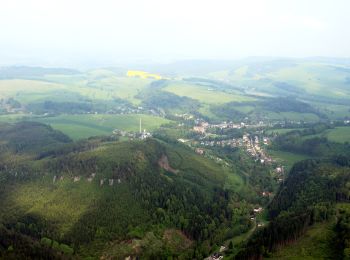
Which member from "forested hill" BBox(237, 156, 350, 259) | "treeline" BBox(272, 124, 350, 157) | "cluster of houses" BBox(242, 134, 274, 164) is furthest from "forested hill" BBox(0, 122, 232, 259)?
"treeline" BBox(272, 124, 350, 157)

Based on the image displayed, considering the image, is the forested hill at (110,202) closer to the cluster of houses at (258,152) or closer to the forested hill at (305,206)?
the forested hill at (305,206)

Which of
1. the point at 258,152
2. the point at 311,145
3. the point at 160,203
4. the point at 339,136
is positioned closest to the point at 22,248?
the point at 160,203

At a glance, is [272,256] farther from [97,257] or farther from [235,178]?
[235,178]

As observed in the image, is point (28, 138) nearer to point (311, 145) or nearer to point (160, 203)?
point (160, 203)

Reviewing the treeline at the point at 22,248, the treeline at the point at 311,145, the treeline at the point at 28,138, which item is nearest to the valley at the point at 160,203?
the treeline at the point at 22,248

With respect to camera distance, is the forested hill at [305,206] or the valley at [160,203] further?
the valley at [160,203]

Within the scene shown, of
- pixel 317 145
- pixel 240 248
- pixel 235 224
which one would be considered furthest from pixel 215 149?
pixel 240 248
